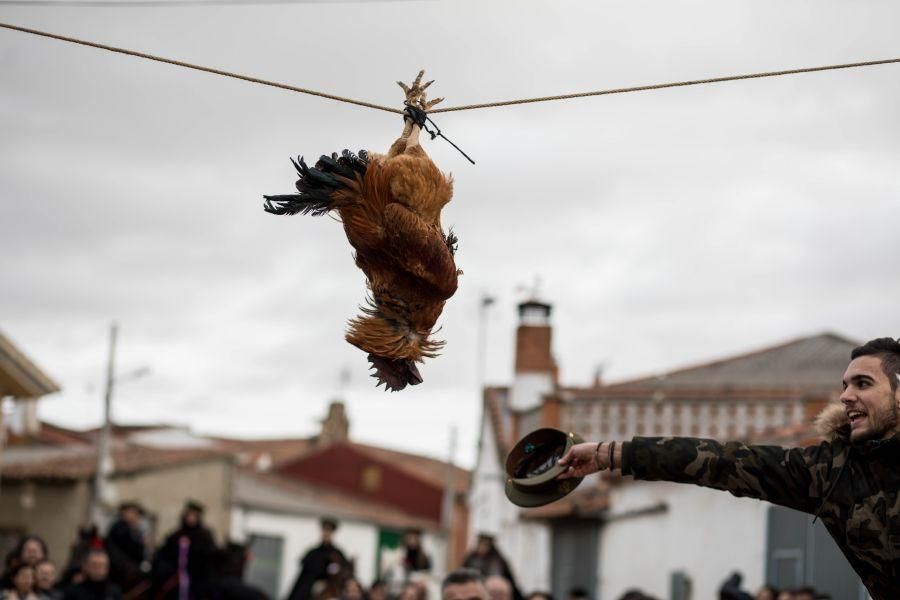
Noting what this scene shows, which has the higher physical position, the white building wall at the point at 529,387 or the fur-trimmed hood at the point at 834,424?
the white building wall at the point at 529,387

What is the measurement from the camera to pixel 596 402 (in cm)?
2531

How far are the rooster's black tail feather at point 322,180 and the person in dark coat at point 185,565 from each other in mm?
10466

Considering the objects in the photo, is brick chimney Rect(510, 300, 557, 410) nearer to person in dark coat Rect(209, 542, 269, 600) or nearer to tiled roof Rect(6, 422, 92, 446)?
person in dark coat Rect(209, 542, 269, 600)

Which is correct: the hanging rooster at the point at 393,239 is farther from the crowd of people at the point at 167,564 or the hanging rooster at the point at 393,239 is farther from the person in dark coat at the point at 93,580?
the crowd of people at the point at 167,564

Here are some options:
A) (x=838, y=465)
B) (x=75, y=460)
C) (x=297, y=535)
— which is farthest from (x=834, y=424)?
(x=297, y=535)

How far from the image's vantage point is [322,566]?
56.9ft

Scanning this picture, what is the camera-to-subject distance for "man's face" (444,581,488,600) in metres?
9.26

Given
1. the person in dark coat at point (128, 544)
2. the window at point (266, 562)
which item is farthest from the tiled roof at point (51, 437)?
the person in dark coat at point (128, 544)

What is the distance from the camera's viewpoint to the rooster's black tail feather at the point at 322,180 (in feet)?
22.4

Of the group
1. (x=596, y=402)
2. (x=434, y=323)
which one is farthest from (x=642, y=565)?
(x=434, y=323)

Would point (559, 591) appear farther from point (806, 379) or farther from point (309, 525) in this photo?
point (309, 525)

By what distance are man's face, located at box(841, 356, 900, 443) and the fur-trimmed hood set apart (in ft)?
0.38

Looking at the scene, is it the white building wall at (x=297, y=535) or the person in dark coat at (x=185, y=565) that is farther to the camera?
the white building wall at (x=297, y=535)

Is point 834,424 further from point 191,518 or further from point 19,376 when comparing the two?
point 19,376
